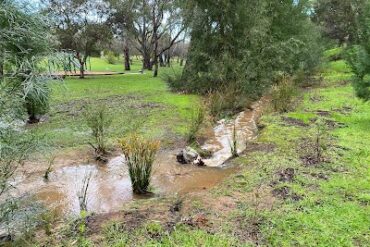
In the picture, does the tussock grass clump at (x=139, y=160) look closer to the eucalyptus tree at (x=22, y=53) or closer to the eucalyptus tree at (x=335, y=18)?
the eucalyptus tree at (x=22, y=53)

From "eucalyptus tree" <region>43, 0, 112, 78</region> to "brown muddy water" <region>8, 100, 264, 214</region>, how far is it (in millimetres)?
16640

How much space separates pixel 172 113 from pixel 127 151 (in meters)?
5.90

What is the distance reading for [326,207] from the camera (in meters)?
4.61

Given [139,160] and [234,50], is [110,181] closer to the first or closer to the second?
[139,160]

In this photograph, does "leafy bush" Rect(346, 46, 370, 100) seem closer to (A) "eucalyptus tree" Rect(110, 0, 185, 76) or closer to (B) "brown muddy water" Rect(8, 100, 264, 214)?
(B) "brown muddy water" Rect(8, 100, 264, 214)

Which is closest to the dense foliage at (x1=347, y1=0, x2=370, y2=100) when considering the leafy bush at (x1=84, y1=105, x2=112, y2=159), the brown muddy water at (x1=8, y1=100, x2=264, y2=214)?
the brown muddy water at (x1=8, y1=100, x2=264, y2=214)

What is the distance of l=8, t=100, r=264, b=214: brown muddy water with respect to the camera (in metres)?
5.35

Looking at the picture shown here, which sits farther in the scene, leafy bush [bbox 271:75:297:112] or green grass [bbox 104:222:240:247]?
leafy bush [bbox 271:75:297:112]

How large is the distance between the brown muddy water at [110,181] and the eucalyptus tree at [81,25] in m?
16.6

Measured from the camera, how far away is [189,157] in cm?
702

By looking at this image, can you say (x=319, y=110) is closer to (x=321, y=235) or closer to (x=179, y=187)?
(x=179, y=187)

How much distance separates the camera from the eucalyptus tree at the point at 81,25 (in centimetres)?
2256

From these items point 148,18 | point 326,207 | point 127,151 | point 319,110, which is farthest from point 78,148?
point 148,18

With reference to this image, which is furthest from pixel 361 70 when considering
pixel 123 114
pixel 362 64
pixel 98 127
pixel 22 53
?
pixel 22 53
